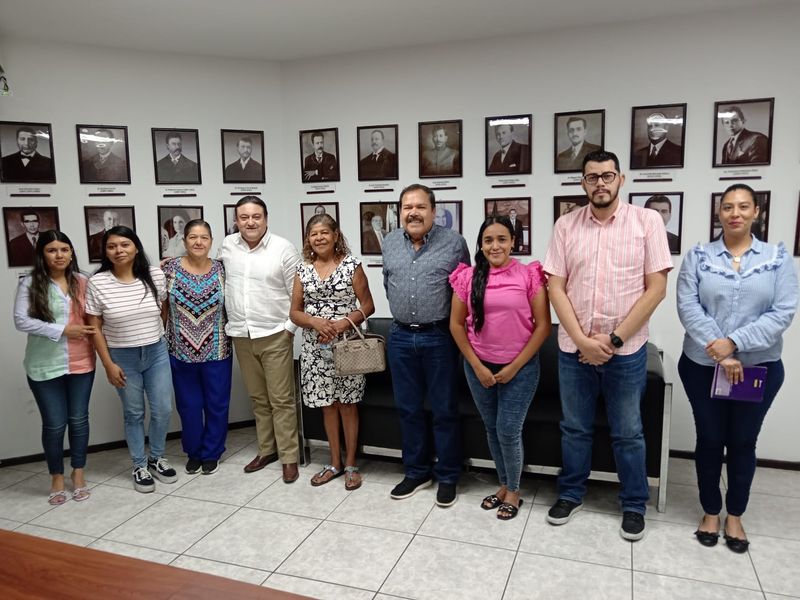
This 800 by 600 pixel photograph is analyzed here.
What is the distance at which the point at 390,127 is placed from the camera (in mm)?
4332

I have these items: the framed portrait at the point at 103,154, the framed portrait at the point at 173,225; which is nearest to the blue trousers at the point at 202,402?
the framed portrait at the point at 173,225

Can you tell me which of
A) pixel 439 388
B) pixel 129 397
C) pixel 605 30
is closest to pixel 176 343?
pixel 129 397

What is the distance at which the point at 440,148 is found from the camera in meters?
4.22

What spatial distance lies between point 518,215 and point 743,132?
1.48 m

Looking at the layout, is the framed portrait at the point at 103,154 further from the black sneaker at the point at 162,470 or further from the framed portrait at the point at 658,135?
the framed portrait at the point at 658,135

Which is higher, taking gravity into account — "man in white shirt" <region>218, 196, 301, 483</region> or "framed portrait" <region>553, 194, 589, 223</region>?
"framed portrait" <region>553, 194, 589, 223</region>

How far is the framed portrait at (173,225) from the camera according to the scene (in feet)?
14.5

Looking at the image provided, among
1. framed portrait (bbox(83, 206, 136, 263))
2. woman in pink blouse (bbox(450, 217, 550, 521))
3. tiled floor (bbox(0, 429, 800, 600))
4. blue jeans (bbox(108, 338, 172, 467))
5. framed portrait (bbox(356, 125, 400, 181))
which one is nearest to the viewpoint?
tiled floor (bbox(0, 429, 800, 600))

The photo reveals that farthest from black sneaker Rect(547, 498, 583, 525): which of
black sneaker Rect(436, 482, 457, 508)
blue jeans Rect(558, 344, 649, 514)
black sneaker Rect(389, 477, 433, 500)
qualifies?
black sneaker Rect(389, 477, 433, 500)

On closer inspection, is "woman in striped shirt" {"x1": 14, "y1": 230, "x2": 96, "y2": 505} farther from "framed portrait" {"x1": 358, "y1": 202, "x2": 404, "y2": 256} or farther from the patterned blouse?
"framed portrait" {"x1": 358, "y1": 202, "x2": 404, "y2": 256}

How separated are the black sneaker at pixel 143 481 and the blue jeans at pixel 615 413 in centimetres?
251

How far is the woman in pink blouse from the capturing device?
9.57 ft

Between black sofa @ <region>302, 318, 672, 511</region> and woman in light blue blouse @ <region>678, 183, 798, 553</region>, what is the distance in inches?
11.2

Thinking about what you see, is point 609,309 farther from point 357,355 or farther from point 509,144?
point 509,144
